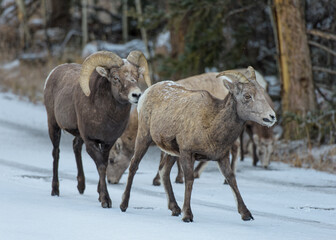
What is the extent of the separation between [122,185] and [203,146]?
3.68 meters

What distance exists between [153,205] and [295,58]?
6.94 metres

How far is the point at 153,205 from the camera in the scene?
802cm

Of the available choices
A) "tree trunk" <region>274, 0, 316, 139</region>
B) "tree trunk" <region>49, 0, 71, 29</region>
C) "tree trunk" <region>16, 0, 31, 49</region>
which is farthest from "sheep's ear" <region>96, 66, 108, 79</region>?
"tree trunk" <region>49, 0, 71, 29</region>

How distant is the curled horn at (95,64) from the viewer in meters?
7.91

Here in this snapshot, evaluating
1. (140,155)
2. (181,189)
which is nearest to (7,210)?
(140,155)

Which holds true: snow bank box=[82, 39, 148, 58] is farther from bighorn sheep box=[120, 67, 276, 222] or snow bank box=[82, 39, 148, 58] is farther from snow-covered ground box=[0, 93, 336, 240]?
bighorn sheep box=[120, 67, 276, 222]

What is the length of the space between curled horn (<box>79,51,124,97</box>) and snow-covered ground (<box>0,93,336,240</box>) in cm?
147

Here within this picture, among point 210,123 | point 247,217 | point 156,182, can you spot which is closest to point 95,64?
point 210,123

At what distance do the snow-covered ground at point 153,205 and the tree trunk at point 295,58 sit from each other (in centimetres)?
172

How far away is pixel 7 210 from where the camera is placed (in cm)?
694

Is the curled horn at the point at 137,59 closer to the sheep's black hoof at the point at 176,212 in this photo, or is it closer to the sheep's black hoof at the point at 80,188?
the sheep's black hoof at the point at 80,188

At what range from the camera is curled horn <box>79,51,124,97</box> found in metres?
7.91

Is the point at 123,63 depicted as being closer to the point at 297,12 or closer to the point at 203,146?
the point at 203,146

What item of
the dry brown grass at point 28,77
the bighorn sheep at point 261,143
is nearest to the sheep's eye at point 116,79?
the bighorn sheep at point 261,143
